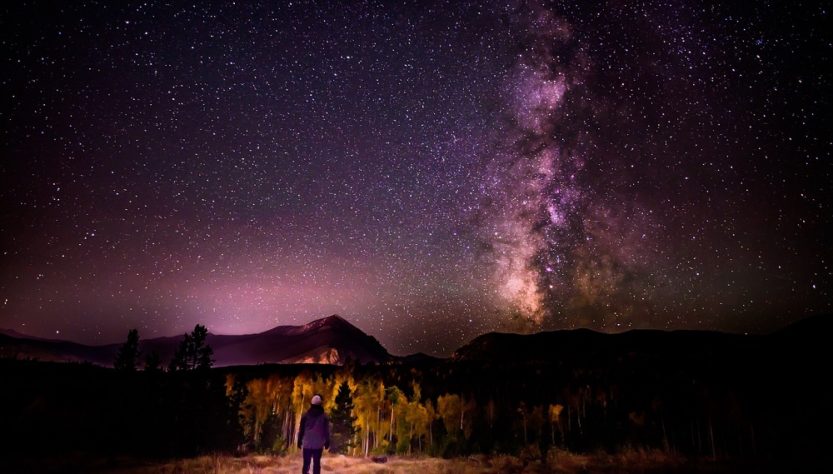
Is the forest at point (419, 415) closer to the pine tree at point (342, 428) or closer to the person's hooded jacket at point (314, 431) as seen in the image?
the pine tree at point (342, 428)

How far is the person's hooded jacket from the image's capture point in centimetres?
1442

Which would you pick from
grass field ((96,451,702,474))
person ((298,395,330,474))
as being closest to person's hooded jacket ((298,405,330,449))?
person ((298,395,330,474))

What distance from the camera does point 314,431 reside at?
14.5 m

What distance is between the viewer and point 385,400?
39.9 m

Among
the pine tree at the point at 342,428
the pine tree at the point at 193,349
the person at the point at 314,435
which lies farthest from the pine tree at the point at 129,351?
the person at the point at 314,435

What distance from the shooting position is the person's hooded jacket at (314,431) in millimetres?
14422

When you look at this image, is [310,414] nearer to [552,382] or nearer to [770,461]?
[770,461]

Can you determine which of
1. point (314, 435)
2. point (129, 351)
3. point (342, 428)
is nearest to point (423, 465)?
point (342, 428)

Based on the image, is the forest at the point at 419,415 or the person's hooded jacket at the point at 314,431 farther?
the forest at the point at 419,415

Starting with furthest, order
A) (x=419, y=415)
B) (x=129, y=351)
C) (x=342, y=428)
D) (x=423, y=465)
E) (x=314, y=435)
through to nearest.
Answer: (x=129, y=351), (x=419, y=415), (x=342, y=428), (x=423, y=465), (x=314, y=435)

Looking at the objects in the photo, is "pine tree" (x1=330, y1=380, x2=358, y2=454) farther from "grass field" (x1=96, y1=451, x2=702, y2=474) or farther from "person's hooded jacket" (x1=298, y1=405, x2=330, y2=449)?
"person's hooded jacket" (x1=298, y1=405, x2=330, y2=449)

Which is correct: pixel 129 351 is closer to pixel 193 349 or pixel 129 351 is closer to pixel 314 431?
pixel 193 349

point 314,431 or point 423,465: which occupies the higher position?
point 314,431

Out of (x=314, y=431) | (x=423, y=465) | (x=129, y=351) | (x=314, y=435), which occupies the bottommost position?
(x=423, y=465)
